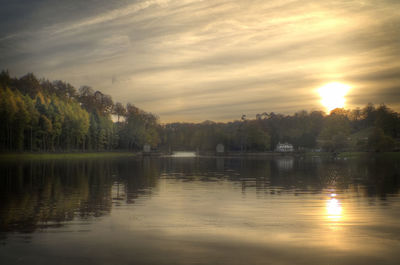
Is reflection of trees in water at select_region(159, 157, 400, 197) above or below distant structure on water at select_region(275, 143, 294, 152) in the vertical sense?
below

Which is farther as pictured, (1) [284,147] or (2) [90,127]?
(1) [284,147]

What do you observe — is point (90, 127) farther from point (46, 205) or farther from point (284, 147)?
point (46, 205)

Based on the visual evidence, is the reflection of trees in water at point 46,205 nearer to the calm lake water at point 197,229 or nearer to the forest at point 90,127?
the calm lake water at point 197,229

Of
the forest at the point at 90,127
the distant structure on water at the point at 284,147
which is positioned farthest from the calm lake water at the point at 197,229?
the distant structure on water at the point at 284,147

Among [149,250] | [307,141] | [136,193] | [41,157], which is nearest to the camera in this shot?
[149,250]

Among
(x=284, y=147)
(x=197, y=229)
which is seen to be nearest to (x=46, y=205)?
(x=197, y=229)

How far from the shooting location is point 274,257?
30.9 feet

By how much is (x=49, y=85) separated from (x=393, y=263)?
149524 millimetres

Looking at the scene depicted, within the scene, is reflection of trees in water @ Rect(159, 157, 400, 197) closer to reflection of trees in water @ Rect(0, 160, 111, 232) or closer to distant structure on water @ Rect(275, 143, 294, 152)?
reflection of trees in water @ Rect(0, 160, 111, 232)

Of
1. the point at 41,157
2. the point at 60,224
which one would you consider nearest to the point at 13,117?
the point at 41,157

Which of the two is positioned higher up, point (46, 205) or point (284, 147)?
point (284, 147)

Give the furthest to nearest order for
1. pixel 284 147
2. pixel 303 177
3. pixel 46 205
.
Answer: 1. pixel 284 147
2. pixel 303 177
3. pixel 46 205

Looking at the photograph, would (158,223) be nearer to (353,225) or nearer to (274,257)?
(274,257)

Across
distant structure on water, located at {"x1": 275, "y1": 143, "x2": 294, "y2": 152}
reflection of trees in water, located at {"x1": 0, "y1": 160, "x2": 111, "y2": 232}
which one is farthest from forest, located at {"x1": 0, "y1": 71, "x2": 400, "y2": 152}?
reflection of trees in water, located at {"x1": 0, "y1": 160, "x2": 111, "y2": 232}
